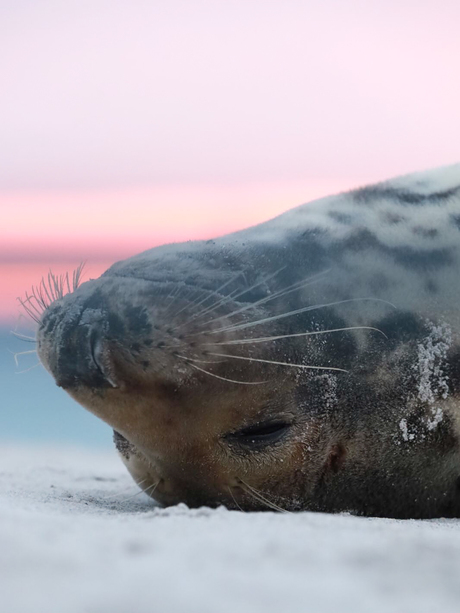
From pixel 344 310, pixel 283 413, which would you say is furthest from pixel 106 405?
pixel 344 310

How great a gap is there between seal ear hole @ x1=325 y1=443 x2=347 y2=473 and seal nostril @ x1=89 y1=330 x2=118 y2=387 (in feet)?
2.79

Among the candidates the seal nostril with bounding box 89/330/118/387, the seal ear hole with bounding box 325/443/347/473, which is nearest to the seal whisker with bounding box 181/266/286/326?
the seal nostril with bounding box 89/330/118/387

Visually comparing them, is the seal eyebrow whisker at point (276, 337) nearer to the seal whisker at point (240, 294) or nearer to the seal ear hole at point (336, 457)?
the seal whisker at point (240, 294)

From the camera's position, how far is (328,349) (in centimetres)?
347

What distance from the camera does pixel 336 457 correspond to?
3.47 m

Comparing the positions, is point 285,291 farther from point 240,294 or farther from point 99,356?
point 99,356

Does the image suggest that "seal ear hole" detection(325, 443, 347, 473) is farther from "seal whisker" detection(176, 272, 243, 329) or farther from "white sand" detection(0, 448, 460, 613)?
"seal whisker" detection(176, 272, 243, 329)

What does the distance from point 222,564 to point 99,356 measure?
1359 mm

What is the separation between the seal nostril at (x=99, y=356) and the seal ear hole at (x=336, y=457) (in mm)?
852

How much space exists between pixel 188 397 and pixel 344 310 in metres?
0.71

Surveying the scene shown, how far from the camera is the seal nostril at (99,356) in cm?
327

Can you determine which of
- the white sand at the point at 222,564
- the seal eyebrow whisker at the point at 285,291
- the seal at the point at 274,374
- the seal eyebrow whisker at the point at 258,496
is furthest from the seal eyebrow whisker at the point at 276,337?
the white sand at the point at 222,564

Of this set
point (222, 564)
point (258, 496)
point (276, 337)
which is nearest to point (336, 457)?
point (258, 496)

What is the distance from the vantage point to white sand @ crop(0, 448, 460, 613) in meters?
1.75
